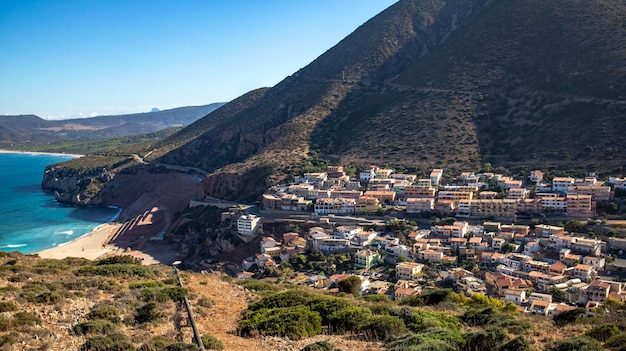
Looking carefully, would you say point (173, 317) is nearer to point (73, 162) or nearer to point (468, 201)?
point (468, 201)

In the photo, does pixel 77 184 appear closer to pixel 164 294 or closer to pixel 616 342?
pixel 164 294

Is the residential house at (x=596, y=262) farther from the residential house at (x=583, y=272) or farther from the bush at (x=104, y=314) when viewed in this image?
the bush at (x=104, y=314)

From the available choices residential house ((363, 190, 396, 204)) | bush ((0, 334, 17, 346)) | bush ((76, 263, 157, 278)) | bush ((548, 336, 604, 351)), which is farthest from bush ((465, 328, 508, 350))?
residential house ((363, 190, 396, 204))

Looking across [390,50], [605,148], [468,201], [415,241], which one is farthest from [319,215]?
[390,50]

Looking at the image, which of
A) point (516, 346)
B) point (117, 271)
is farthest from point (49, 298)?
point (516, 346)

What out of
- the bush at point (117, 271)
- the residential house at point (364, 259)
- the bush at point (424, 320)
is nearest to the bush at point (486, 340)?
the bush at point (424, 320)

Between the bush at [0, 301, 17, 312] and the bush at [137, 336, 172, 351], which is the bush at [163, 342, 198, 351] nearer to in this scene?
the bush at [137, 336, 172, 351]
